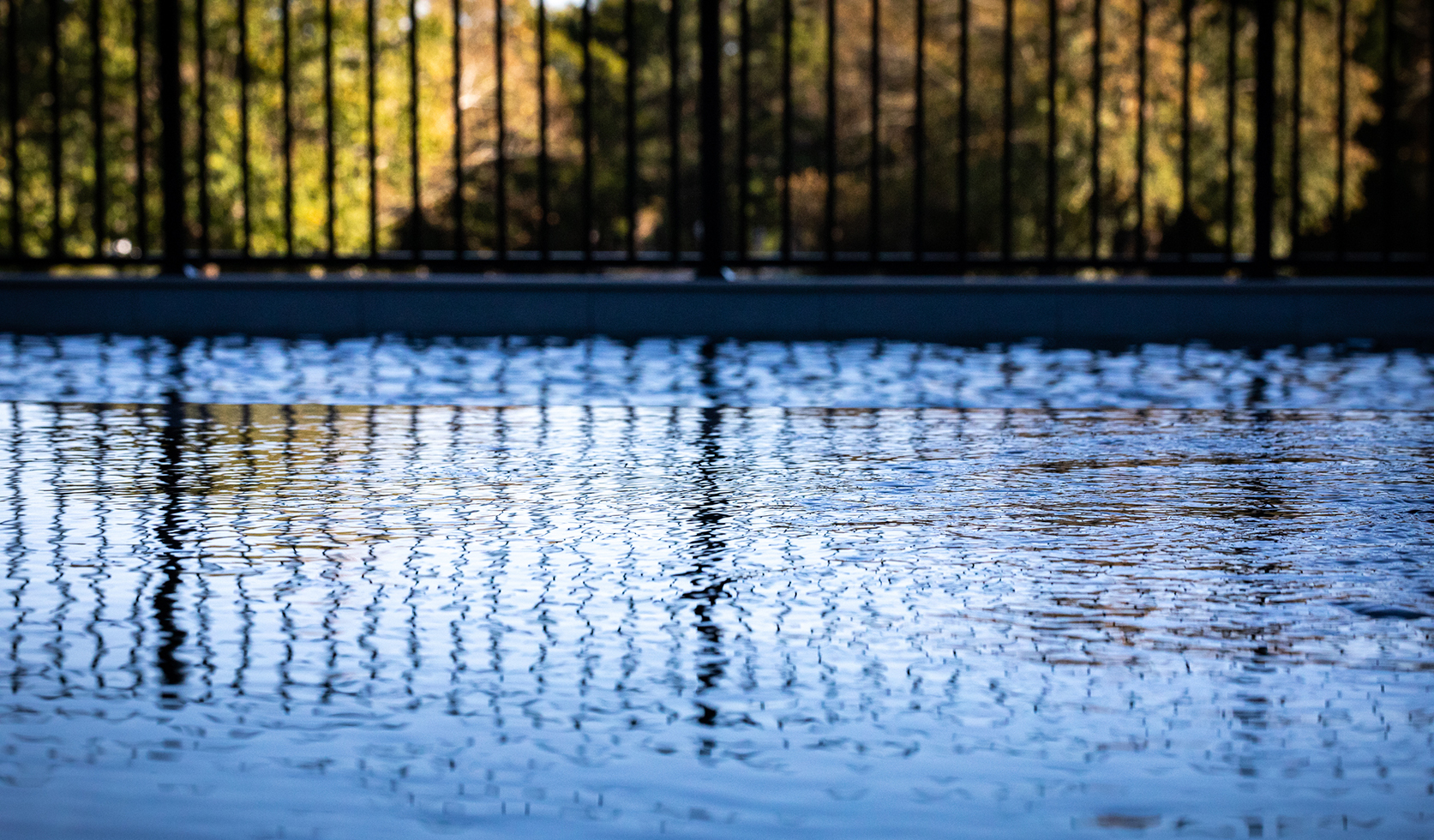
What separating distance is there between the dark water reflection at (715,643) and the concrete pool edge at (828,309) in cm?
583

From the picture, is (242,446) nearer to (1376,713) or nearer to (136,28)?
(1376,713)

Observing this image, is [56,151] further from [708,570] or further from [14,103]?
[708,570]

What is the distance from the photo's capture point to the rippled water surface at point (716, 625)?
312 centimetres

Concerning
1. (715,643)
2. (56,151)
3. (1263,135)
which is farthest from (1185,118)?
(715,643)

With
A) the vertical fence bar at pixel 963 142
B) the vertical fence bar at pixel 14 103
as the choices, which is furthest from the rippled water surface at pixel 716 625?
the vertical fence bar at pixel 14 103

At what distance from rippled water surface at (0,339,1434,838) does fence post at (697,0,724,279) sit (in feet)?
15.7

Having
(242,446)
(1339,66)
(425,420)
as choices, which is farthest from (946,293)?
(242,446)

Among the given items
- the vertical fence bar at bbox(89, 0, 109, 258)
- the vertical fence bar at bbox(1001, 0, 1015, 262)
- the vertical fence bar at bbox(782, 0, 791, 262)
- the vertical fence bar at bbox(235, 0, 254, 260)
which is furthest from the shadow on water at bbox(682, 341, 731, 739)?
the vertical fence bar at bbox(89, 0, 109, 258)

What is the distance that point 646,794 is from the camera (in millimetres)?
3117

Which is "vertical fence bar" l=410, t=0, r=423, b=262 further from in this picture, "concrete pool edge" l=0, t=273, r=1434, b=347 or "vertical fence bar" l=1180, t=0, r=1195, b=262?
"vertical fence bar" l=1180, t=0, r=1195, b=262

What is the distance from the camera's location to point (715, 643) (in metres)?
4.18

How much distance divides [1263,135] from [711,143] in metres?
3.42

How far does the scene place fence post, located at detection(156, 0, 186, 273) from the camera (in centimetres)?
1373

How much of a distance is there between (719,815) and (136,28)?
39.6 ft
